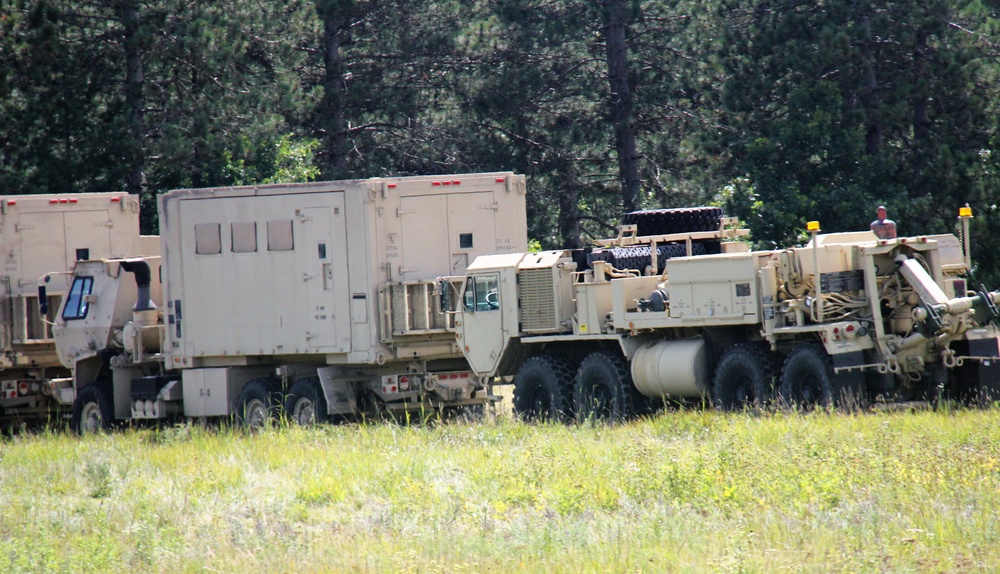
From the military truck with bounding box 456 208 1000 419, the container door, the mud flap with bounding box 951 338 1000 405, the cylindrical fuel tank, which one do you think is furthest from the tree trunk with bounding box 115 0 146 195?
the mud flap with bounding box 951 338 1000 405

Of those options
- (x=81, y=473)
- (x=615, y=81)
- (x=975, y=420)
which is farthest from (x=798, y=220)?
(x=81, y=473)

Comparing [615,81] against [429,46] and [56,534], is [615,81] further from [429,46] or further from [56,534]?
[56,534]

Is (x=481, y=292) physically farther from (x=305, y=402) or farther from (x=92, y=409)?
(x=92, y=409)

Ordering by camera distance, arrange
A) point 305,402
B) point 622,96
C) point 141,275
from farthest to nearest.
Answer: point 622,96
point 141,275
point 305,402

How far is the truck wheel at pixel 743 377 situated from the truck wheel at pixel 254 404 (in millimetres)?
6025

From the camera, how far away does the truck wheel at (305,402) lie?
62.1ft

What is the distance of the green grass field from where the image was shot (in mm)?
8875

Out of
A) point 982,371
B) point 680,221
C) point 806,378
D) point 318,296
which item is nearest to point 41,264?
point 318,296

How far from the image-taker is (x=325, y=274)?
18.6 meters

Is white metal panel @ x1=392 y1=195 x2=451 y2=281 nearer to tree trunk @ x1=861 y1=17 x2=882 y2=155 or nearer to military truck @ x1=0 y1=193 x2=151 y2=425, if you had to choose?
military truck @ x1=0 y1=193 x2=151 y2=425

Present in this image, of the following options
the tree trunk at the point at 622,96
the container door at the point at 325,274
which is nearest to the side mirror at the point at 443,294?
the container door at the point at 325,274

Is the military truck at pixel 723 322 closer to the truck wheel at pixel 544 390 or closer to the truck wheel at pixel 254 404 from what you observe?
the truck wheel at pixel 544 390

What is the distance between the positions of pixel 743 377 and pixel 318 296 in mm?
5450

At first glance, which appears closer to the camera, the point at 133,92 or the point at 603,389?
the point at 603,389
